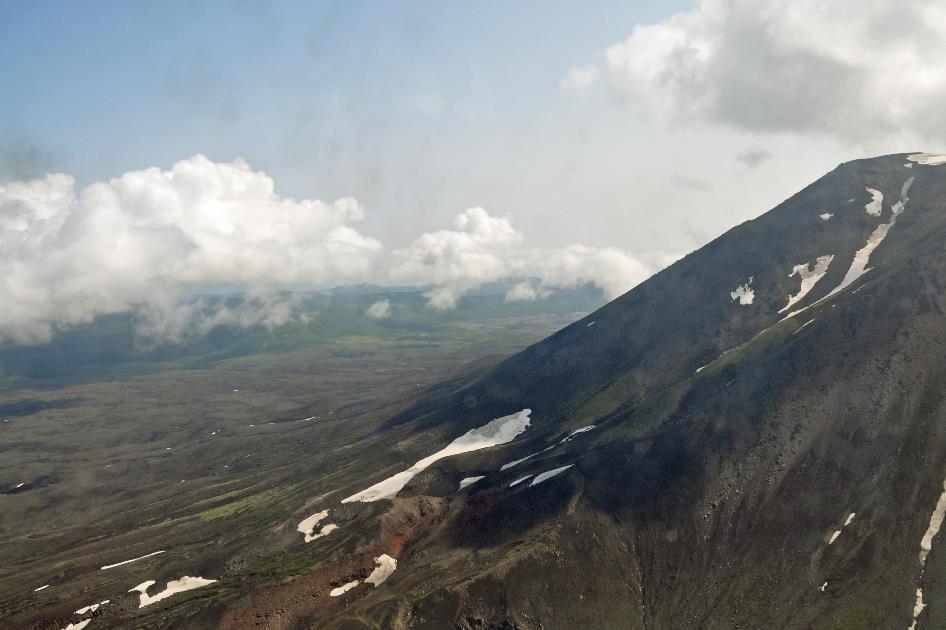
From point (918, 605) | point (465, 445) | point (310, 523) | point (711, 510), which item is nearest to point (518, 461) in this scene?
point (465, 445)

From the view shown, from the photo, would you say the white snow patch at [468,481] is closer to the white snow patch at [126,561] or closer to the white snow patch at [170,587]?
the white snow patch at [170,587]

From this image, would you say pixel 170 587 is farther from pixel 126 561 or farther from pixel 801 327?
pixel 801 327

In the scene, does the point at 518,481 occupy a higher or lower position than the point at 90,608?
lower

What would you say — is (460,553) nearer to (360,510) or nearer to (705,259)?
(360,510)

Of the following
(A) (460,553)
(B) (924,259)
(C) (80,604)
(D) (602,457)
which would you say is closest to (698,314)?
(B) (924,259)

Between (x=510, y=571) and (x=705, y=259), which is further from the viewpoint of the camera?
(x=705, y=259)

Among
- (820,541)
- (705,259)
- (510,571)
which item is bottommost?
(820,541)

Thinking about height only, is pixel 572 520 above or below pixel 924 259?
below
